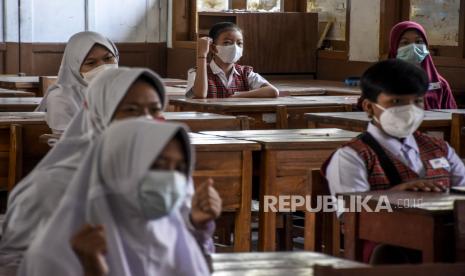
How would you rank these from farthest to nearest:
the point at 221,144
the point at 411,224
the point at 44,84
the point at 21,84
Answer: the point at 21,84, the point at 44,84, the point at 221,144, the point at 411,224

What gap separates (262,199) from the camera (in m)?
5.18

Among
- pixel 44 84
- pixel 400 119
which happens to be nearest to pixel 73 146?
pixel 400 119

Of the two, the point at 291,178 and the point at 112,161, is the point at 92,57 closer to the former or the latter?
the point at 291,178

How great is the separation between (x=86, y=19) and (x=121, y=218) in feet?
32.1

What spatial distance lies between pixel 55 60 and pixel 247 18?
2173 millimetres

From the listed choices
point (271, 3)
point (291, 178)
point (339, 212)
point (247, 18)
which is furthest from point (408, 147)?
point (271, 3)

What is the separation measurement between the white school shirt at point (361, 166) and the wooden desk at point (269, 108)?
294 cm

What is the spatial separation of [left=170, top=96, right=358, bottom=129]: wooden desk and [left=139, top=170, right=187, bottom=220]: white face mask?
4.66 meters

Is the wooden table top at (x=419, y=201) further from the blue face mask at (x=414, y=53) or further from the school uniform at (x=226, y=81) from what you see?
the school uniform at (x=226, y=81)

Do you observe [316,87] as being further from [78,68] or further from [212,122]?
[78,68]

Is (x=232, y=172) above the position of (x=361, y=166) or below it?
below

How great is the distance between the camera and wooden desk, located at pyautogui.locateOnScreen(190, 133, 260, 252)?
492 centimetres

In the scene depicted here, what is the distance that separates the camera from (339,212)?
12.3 ft

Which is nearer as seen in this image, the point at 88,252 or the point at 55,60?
the point at 88,252
